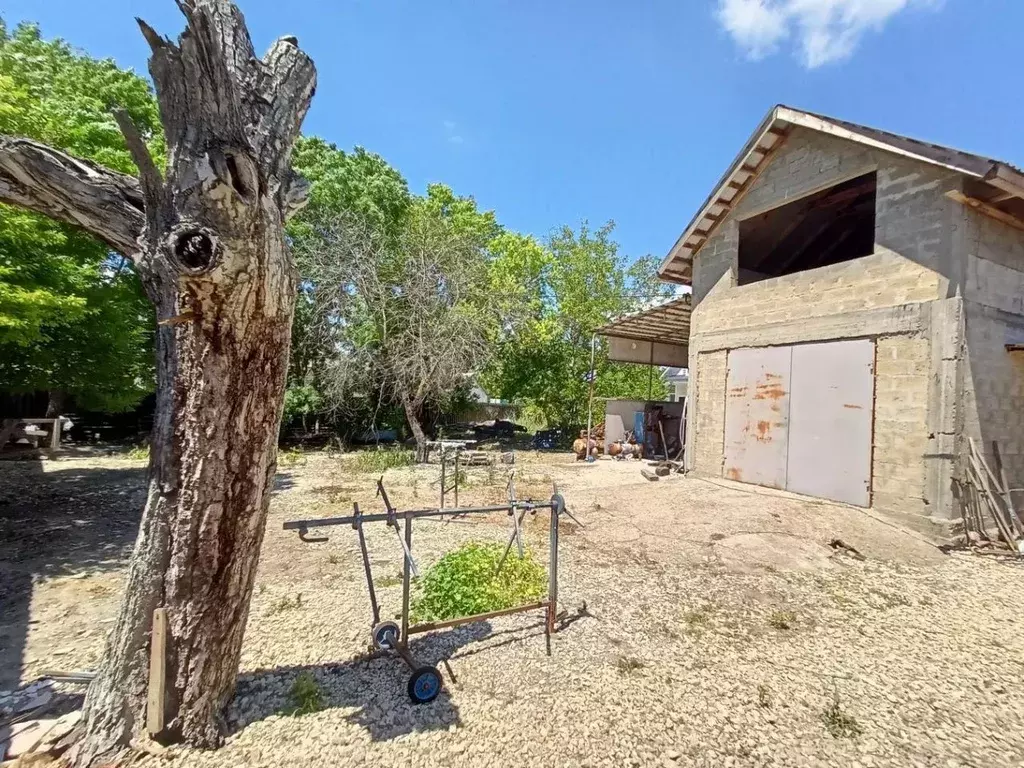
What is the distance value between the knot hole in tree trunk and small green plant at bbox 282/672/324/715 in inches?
102

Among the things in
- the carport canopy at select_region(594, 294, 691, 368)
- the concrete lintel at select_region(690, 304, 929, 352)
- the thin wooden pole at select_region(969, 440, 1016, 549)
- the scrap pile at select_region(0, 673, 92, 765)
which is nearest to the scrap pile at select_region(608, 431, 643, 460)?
the carport canopy at select_region(594, 294, 691, 368)

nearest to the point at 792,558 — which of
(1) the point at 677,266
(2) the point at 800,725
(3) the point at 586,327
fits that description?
(2) the point at 800,725

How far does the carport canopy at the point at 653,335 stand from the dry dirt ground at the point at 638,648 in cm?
708

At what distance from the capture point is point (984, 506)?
672 cm

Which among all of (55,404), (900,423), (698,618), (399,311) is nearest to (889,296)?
(900,423)

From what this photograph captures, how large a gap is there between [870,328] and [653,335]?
831cm

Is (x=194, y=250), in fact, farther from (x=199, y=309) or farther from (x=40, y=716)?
(x=40, y=716)

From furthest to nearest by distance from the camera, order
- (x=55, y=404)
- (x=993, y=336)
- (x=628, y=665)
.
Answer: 1. (x=55, y=404)
2. (x=993, y=336)
3. (x=628, y=665)

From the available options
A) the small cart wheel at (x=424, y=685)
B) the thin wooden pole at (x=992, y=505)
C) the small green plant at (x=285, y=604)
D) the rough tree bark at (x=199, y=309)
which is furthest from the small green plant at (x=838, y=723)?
the thin wooden pole at (x=992, y=505)

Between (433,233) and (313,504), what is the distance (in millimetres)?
9936

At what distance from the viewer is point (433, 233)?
611 inches

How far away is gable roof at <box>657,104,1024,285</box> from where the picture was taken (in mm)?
6273

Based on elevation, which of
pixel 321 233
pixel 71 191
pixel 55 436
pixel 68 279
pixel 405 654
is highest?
pixel 321 233

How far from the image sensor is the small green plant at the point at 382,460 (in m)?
12.5
